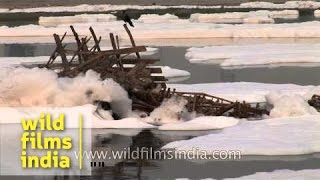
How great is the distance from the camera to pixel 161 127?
8.89m

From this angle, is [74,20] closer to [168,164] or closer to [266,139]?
[266,139]

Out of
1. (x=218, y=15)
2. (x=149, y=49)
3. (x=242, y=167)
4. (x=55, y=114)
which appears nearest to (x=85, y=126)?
(x=55, y=114)

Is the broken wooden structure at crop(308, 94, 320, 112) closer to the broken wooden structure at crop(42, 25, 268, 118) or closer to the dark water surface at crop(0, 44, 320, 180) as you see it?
the broken wooden structure at crop(42, 25, 268, 118)

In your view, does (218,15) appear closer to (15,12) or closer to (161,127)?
(15,12)

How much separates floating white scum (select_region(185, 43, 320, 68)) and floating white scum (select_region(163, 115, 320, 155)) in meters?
7.51

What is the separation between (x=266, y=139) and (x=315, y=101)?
2326mm

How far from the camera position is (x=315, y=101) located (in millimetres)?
9898

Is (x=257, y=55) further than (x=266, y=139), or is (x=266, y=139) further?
(x=257, y=55)

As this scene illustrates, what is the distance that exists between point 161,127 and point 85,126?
1060 millimetres

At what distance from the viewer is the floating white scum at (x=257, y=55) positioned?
16281mm

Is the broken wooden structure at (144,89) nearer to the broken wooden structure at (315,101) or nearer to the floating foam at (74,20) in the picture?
the broken wooden structure at (315,101)

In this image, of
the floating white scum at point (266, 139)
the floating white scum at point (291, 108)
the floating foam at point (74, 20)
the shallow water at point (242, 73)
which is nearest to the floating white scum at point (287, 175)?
the floating white scum at point (266, 139)

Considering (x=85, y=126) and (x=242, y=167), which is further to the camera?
(x=85, y=126)

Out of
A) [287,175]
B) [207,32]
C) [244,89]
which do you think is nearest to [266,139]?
[287,175]
